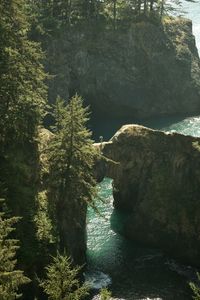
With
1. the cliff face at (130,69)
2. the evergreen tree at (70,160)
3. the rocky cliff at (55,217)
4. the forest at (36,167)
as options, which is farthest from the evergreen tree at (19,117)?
the cliff face at (130,69)

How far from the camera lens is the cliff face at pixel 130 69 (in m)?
88.7

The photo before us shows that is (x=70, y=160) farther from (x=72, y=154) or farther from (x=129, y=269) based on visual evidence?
(x=129, y=269)

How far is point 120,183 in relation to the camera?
60.9 meters

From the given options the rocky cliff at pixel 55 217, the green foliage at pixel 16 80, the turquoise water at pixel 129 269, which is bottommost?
the turquoise water at pixel 129 269

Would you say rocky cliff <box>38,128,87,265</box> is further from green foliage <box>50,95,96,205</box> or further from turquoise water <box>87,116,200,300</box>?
turquoise water <box>87,116,200,300</box>

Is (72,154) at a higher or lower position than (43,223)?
higher

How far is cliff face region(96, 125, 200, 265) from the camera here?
51.2 m

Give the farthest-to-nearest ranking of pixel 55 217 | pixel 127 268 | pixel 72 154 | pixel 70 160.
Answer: pixel 127 268
pixel 55 217
pixel 70 160
pixel 72 154

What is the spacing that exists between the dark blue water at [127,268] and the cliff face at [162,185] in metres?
Result: 1.54

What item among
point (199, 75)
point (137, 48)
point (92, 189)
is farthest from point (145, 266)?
point (199, 75)

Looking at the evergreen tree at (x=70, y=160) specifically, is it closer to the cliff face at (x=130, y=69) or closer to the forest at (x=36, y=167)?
the forest at (x=36, y=167)

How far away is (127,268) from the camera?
49812mm

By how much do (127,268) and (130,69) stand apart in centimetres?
5348

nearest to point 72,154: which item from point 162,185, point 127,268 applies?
point 127,268
